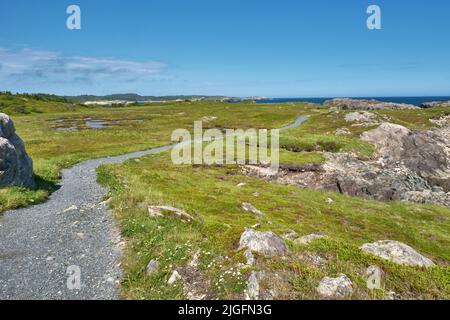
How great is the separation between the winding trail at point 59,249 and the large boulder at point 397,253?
14.8 meters

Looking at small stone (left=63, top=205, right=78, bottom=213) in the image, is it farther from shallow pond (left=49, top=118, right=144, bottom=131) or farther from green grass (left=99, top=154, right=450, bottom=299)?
shallow pond (left=49, top=118, right=144, bottom=131)

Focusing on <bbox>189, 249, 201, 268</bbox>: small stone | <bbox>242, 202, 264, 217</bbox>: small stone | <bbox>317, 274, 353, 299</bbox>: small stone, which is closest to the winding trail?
<bbox>189, 249, 201, 268</bbox>: small stone

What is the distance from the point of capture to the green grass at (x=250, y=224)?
546 inches

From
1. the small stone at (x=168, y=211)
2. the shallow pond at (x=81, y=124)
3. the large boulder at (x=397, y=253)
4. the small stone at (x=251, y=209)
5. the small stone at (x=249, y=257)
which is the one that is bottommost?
the small stone at (x=251, y=209)

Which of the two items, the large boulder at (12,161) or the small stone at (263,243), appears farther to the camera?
the large boulder at (12,161)

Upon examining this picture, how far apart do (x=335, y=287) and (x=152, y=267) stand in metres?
7.81

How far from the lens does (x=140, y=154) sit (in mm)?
65312

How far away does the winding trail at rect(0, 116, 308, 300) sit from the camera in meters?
14.1

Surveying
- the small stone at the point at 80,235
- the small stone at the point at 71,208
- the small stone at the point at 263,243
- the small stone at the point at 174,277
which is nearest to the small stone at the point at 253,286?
the small stone at the point at 263,243

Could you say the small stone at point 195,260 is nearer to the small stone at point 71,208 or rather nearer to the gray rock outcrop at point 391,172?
the small stone at point 71,208

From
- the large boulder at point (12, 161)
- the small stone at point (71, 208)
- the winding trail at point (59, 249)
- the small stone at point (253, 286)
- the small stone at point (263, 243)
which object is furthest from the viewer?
the large boulder at point (12, 161)

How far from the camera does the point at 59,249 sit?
60.1 feet

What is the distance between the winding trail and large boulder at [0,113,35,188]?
3.91 meters

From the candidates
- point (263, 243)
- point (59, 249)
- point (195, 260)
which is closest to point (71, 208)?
point (59, 249)
